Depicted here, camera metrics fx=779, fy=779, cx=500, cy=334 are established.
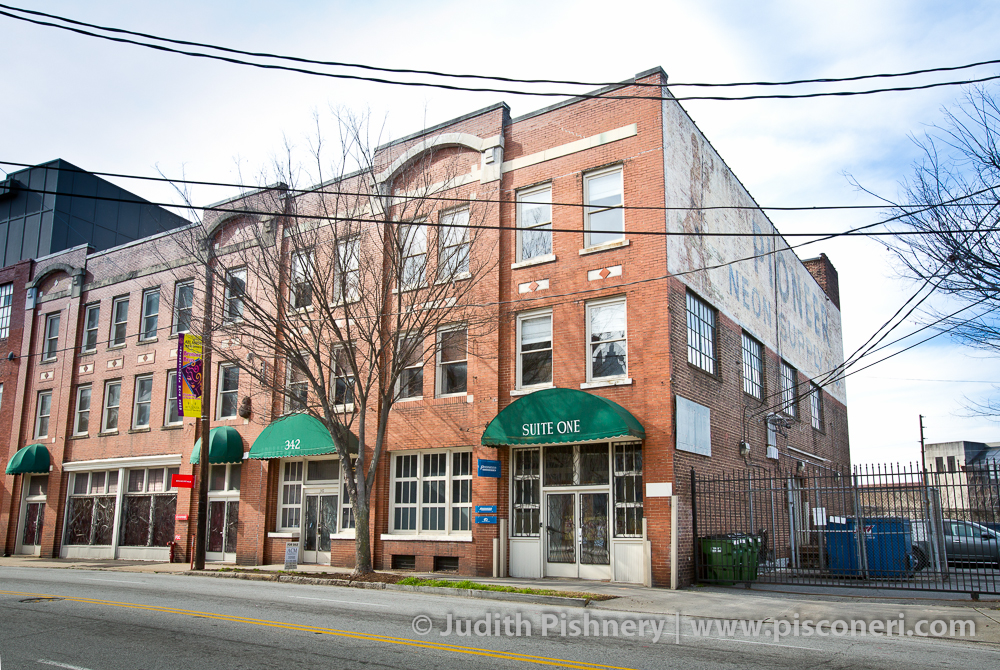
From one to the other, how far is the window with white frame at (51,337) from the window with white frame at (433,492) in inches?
728

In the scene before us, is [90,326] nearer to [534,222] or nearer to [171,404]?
[171,404]

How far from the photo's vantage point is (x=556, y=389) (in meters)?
17.7

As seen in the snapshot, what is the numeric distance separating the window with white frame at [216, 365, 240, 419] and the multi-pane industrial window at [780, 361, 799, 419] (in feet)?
59.0

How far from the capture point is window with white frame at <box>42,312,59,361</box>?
3155cm

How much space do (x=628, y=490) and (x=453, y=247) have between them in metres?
7.33

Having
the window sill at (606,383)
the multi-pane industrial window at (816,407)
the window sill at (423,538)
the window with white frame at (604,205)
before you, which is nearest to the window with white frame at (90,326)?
the window sill at (423,538)

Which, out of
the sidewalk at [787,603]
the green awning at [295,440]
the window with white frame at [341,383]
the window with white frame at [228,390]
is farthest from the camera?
the window with white frame at [228,390]

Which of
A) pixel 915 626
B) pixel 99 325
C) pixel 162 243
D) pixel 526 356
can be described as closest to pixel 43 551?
pixel 99 325

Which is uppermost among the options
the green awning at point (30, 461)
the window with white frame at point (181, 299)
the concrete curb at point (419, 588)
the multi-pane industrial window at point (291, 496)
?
the window with white frame at point (181, 299)

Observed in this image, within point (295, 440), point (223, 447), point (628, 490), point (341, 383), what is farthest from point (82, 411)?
point (628, 490)

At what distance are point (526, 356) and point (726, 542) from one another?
649 centimetres

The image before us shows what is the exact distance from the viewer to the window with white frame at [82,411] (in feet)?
97.8

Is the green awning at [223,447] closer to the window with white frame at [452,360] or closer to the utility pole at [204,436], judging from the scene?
the utility pole at [204,436]

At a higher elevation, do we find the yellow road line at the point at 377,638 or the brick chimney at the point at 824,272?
the brick chimney at the point at 824,272
